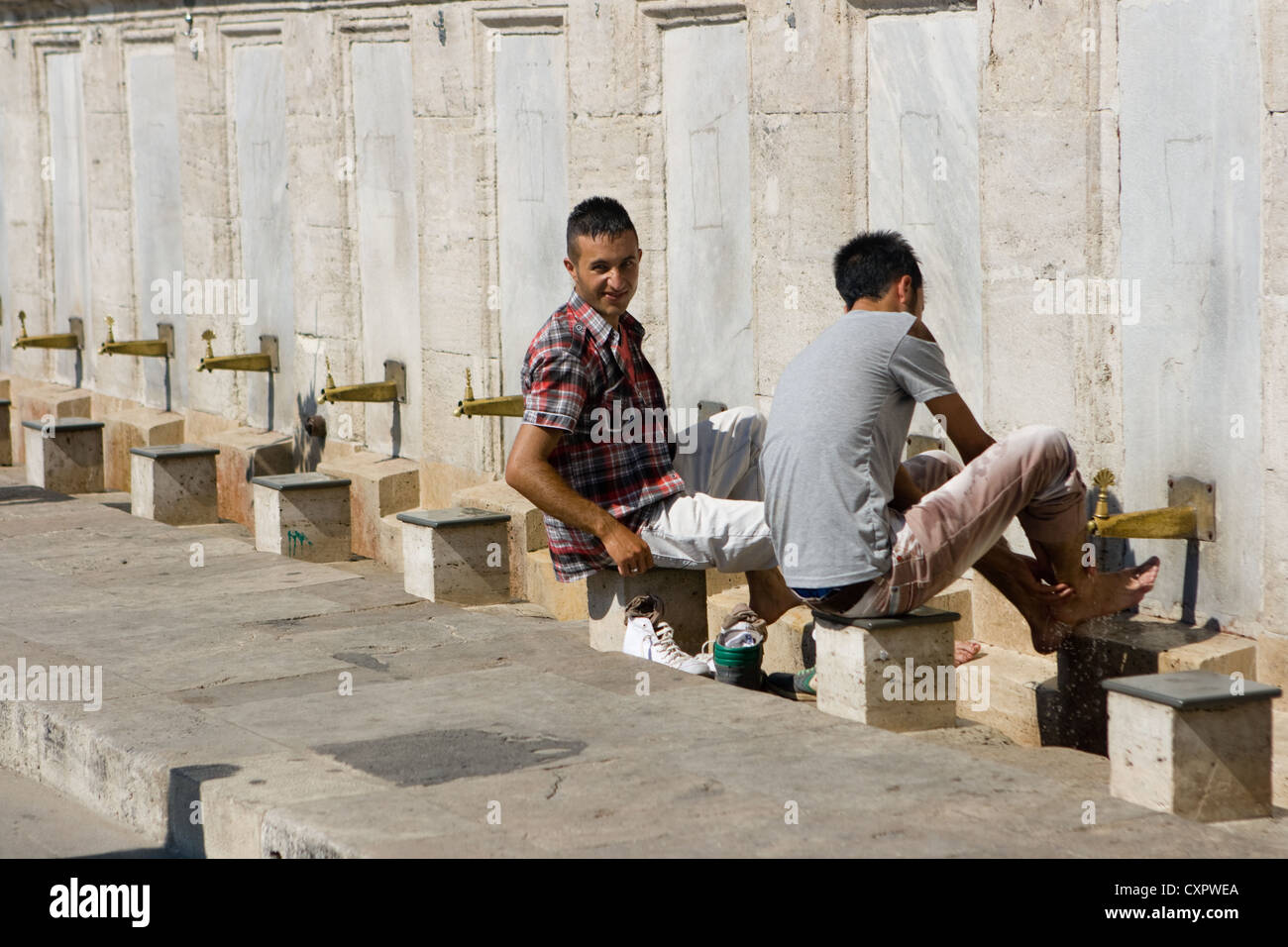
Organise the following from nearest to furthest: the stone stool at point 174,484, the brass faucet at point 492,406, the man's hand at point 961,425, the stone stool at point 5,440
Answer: the man's hand at point 961,425
the brass faucet at point 492,406
the stone stool at point 174,484
the stone stool at point 5,440

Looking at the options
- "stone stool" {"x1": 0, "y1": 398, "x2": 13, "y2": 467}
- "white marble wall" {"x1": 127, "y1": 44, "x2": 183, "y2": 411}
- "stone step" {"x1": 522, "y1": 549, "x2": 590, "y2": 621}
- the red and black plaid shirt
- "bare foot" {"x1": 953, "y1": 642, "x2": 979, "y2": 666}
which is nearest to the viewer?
the red and black plaid shirt

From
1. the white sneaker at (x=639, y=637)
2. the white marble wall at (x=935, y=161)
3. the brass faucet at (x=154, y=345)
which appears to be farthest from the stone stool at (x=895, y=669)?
the brass faucet at (x=154, y=345)

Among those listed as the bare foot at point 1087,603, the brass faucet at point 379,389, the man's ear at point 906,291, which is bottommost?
the bare foot at point 1087,603

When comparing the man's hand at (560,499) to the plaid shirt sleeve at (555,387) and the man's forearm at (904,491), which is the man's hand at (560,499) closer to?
the plaid shirt sleeve at (555,387)

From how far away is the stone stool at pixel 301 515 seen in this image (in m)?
9.77

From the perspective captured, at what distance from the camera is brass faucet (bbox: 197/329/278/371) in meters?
12.6

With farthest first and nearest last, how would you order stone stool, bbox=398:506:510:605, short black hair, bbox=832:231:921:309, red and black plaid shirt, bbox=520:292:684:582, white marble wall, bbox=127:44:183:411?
white marble wall, bbox=127:44:183:411 → stone stool, bbox=398:506:510:605 → red and black plaid shirt, bbox=520:292:684:582 → short black hair, bbox=832:231:921:309

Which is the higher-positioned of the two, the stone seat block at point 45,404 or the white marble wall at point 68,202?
the white marble wall at point 68,202

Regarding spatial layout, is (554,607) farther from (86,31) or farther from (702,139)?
(86,31)

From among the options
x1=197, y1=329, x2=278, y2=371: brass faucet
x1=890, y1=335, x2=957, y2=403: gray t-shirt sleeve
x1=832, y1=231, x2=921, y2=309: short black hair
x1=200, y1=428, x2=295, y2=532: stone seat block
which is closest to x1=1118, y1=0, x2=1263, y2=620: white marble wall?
x1=832, y1=231, x2=921, y2=309: short black hair

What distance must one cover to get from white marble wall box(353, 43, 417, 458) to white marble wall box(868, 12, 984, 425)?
3.82 m

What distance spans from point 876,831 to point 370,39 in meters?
7.84

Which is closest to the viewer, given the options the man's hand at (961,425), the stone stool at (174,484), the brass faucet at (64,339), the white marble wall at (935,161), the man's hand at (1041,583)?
the man's hand at (961,425)

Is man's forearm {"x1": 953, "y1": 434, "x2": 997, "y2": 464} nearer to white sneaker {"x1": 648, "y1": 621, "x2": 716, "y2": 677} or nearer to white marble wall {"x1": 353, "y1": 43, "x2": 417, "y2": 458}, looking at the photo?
white sneaker {"x1": 648, "y1": 621, "x2": 716, "y2": 677}
